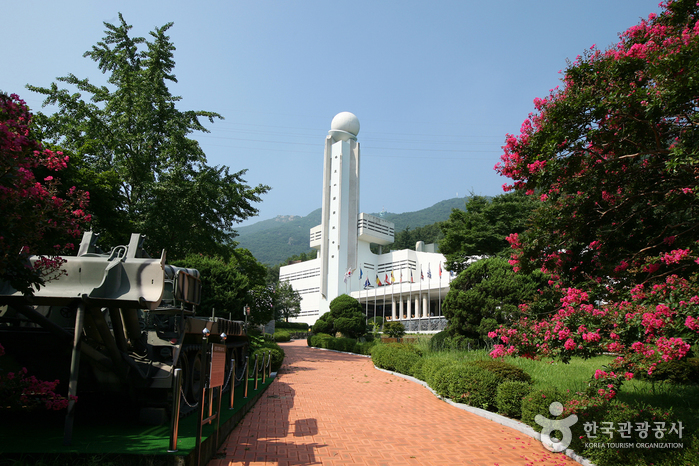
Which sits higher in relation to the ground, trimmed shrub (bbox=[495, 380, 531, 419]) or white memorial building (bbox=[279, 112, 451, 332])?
white memorial building (bbox=[279, 112, 451, 332])

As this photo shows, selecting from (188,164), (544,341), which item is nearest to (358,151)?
(188,164)

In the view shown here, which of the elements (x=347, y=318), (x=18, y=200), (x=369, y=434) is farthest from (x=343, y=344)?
(x=18, y=200)

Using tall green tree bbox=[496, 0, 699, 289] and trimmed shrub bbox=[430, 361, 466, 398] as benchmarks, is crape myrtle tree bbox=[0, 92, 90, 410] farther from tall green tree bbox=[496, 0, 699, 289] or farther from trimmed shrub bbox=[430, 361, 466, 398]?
trimmed shrub bbox=[430, 361, 466, 398]

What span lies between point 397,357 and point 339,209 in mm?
38969

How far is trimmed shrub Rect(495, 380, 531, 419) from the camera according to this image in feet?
25.7

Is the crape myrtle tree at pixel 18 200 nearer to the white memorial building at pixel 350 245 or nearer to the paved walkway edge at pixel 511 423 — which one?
the paved walkway edge at pixel 511 423

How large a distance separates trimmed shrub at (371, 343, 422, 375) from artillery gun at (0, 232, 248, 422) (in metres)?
8.97

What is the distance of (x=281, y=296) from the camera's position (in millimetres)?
58500

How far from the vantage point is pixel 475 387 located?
29.4 ft

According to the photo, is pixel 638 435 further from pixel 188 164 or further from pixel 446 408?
pixel 188 164

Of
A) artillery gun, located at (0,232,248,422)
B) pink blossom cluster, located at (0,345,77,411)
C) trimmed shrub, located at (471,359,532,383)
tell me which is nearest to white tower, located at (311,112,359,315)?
trimmed shrub, located at (471,359,532,383)

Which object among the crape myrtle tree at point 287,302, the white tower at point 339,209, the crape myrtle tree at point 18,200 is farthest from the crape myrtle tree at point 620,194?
the crape myrtle tree at point 287,302

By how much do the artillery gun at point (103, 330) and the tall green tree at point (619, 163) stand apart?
199 inches

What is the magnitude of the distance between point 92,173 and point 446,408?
14226 mm
